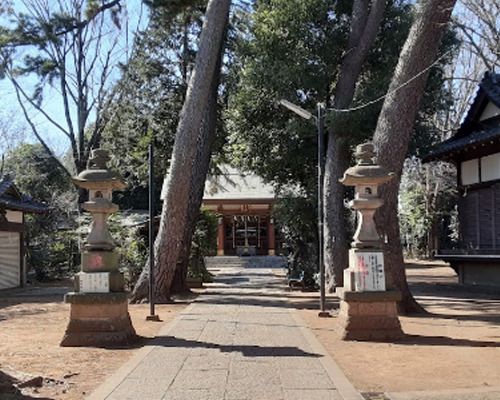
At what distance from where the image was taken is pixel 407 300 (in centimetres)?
1405

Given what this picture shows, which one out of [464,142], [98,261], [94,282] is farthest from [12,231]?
[464,142]

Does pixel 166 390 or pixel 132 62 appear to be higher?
pixel 132 62

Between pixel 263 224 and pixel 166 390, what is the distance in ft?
123

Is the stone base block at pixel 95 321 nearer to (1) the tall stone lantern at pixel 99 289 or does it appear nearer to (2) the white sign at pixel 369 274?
(1) the tall stone lantern at pixel 99 289

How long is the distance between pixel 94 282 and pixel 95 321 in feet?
2.03

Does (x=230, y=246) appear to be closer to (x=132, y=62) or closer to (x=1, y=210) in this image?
(x=132, y=62)

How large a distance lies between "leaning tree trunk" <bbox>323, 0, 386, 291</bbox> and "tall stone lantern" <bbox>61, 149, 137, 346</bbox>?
9308mm

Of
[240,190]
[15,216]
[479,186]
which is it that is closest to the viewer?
[479,186]

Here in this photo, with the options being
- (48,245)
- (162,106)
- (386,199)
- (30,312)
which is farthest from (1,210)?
(386,199)

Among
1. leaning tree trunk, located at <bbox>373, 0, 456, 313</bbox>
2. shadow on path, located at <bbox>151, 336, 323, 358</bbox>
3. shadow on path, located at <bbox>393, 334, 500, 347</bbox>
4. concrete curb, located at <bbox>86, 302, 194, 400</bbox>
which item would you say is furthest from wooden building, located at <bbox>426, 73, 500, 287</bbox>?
concrete curb, located at <bbox>86, 302, 194, 400</bbox>

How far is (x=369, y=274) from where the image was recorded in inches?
419

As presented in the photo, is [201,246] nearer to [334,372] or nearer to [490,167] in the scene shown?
[490,167]

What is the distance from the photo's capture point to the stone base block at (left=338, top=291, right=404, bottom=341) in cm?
1043

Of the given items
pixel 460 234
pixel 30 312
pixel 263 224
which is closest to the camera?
pixel 30 312
